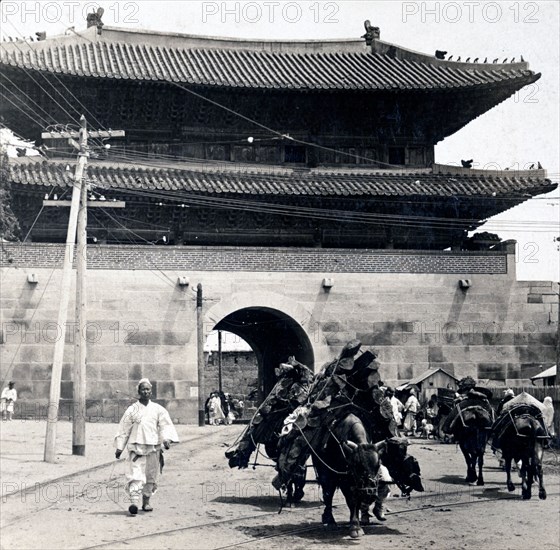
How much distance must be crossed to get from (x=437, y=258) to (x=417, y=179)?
2623 millimetres

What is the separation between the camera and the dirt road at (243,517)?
842cm

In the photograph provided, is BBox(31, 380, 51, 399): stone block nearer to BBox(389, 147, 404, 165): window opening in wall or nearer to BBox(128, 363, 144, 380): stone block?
BBox(128, 363, 144, 380): stone block

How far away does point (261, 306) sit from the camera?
2458 cm

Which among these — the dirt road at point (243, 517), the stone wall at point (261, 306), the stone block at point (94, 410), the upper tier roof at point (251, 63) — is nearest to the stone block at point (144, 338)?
the stone wall at point (261, 306)

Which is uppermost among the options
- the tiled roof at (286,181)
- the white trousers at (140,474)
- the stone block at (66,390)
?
the tiled roof at (286,181)

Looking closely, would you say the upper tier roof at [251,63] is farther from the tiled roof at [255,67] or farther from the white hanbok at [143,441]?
the white hanbok at [143,441]

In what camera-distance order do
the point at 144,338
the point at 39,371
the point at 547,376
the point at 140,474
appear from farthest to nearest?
the point at 547,376, the point at 144,338, the point at 39,371, the point at 140,474

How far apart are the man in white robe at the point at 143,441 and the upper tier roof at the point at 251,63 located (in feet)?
53.8

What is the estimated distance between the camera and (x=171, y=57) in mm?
28125

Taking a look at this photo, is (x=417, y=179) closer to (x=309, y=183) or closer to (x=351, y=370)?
(x=309, y=183)

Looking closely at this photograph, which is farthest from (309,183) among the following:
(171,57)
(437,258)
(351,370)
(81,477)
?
(351,370)

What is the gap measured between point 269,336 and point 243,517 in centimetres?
2056

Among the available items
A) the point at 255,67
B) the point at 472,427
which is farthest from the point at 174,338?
the point at 472,427

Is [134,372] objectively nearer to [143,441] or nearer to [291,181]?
[291,181]
